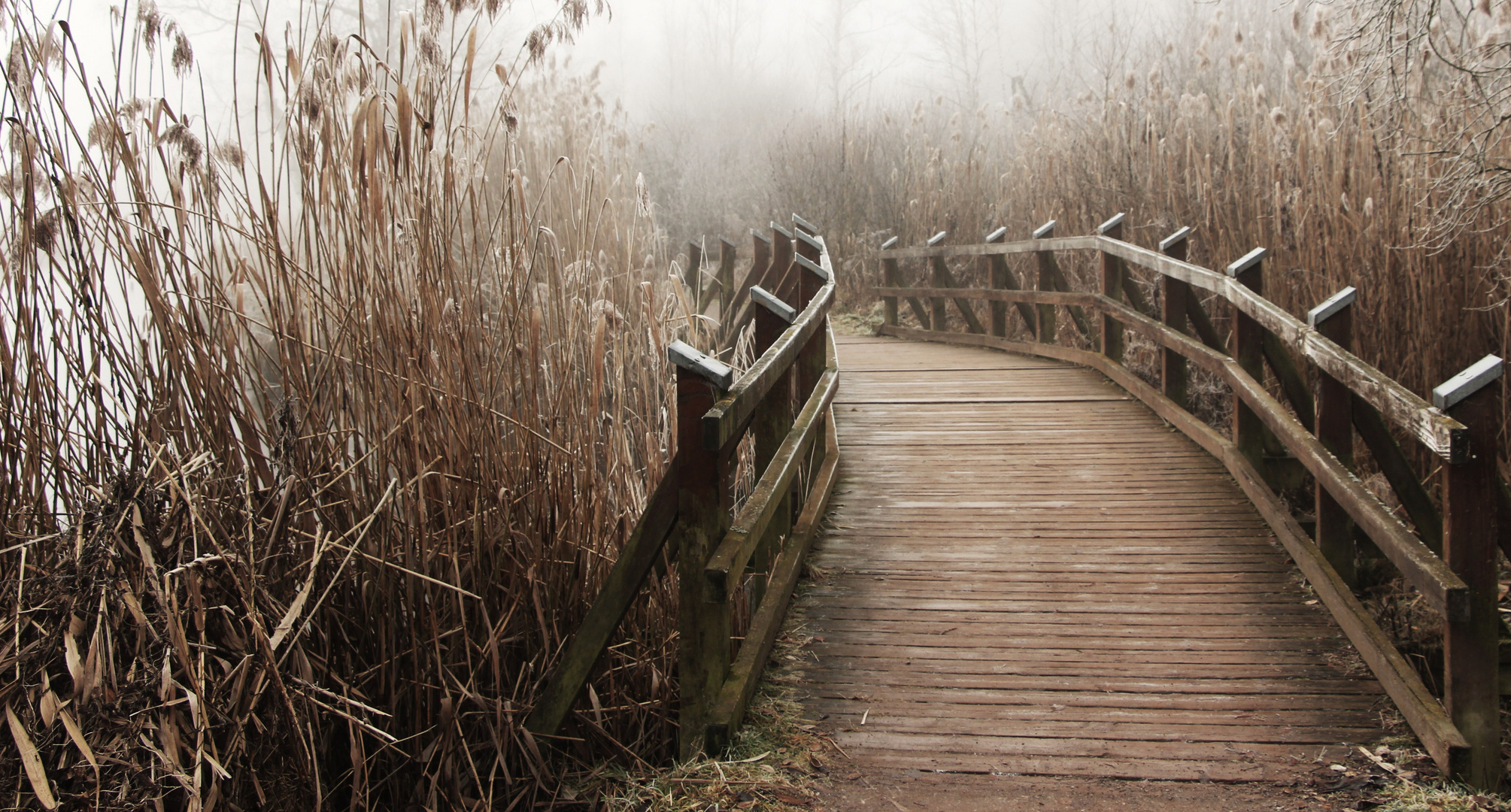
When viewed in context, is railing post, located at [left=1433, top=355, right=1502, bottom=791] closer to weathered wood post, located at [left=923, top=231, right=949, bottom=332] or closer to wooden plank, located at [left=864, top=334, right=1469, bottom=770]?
wooden plank, located at [left=864, top=334, right=1469, bottom=770]

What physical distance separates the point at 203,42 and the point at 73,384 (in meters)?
25.5

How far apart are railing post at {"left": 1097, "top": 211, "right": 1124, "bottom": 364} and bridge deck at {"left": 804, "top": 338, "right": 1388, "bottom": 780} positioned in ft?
4.13

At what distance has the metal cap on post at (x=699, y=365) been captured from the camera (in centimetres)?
259

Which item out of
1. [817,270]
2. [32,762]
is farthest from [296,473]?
[817,270]

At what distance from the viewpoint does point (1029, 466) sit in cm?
493

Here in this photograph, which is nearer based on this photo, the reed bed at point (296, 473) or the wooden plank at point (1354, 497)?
the reed bed at point (296, 473)

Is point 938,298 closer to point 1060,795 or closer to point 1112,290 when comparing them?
point 1112,290

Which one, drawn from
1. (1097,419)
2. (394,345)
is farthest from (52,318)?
(1097,419)

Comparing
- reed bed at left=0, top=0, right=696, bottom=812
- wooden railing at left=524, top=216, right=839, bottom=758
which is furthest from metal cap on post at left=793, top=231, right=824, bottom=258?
reed bed at left=0, top=0, right=696, bottom=812

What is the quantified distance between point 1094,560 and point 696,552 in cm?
181

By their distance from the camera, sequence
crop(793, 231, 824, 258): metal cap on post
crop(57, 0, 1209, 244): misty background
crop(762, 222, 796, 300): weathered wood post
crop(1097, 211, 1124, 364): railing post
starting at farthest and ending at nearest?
crop(57, 0, 1209, 244): misty background → crop(762, 222, 796, 300): weathered wood post → crop(1097, 211, 1124, 364): railing post → crop(793, 231, 824, 258): metal cap on post

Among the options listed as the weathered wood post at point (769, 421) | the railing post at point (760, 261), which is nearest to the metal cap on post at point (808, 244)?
the railing post at point (760, 261)

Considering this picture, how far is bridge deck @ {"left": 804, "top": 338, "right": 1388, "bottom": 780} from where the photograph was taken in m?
2.79

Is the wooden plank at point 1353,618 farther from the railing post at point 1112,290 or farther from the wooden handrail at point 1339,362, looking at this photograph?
the railing post at point 1112,290
